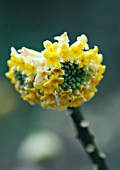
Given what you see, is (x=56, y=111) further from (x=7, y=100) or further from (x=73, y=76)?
(x=73, y=76)

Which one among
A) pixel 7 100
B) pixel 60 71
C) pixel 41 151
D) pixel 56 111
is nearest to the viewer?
pixel 60 71

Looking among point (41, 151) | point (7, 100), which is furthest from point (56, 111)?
point (41, 151)

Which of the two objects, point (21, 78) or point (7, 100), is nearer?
point (21, 78)

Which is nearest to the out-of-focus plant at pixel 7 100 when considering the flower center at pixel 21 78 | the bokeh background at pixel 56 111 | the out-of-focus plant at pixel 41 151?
the bokeh background at pixel 56 111

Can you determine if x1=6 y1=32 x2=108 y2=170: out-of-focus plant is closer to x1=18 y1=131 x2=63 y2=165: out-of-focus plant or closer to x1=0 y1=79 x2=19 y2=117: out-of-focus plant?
x1=18 y1=131 x2=63 y2=165: out-of-focus plant

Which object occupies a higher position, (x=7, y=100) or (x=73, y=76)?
(x=7, y=100)

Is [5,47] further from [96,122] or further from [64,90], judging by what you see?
[64,90]
